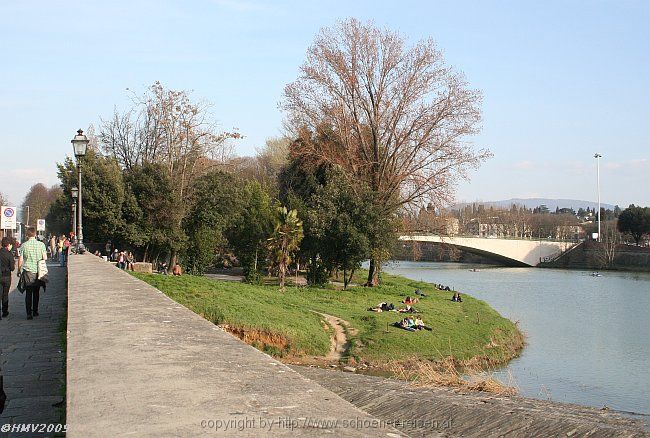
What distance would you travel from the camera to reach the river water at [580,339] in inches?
780

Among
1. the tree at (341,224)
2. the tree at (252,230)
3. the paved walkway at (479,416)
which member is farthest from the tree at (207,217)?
the paved walkway at (479,416)

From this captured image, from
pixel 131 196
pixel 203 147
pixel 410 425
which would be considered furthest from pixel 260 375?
pixel 203 147

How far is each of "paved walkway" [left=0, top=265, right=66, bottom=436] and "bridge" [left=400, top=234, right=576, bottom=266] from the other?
63.9 meters

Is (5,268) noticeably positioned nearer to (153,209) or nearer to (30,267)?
(30,267)

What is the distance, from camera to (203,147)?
45688mm

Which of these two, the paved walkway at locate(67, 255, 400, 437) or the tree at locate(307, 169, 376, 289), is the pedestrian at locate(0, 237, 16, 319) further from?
the tree at locate(307, 169, 376, 289)

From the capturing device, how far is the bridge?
79.4 meters

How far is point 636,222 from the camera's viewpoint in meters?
97.8

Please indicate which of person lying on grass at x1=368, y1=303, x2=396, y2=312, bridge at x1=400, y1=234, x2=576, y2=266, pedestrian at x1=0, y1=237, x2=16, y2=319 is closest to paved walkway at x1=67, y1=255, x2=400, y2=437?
pedestrian at x1=0, y1=237, x2=16, y2=319

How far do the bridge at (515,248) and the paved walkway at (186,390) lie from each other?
2736 inches

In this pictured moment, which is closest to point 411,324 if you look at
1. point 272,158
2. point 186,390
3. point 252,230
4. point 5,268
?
point 5,268

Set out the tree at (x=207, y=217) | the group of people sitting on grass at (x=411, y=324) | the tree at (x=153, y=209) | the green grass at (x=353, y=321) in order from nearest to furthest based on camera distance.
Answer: the green grass at (x=353, y=321) < the group of people sitting on grass at (x=411, y=324) < the tree at (x=153, y=209) < the tree at (x=207, y=217)

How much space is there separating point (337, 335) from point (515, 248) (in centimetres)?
6792

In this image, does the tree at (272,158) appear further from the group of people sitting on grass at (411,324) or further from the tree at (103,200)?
the group of people sitting on grass at (411,324)
